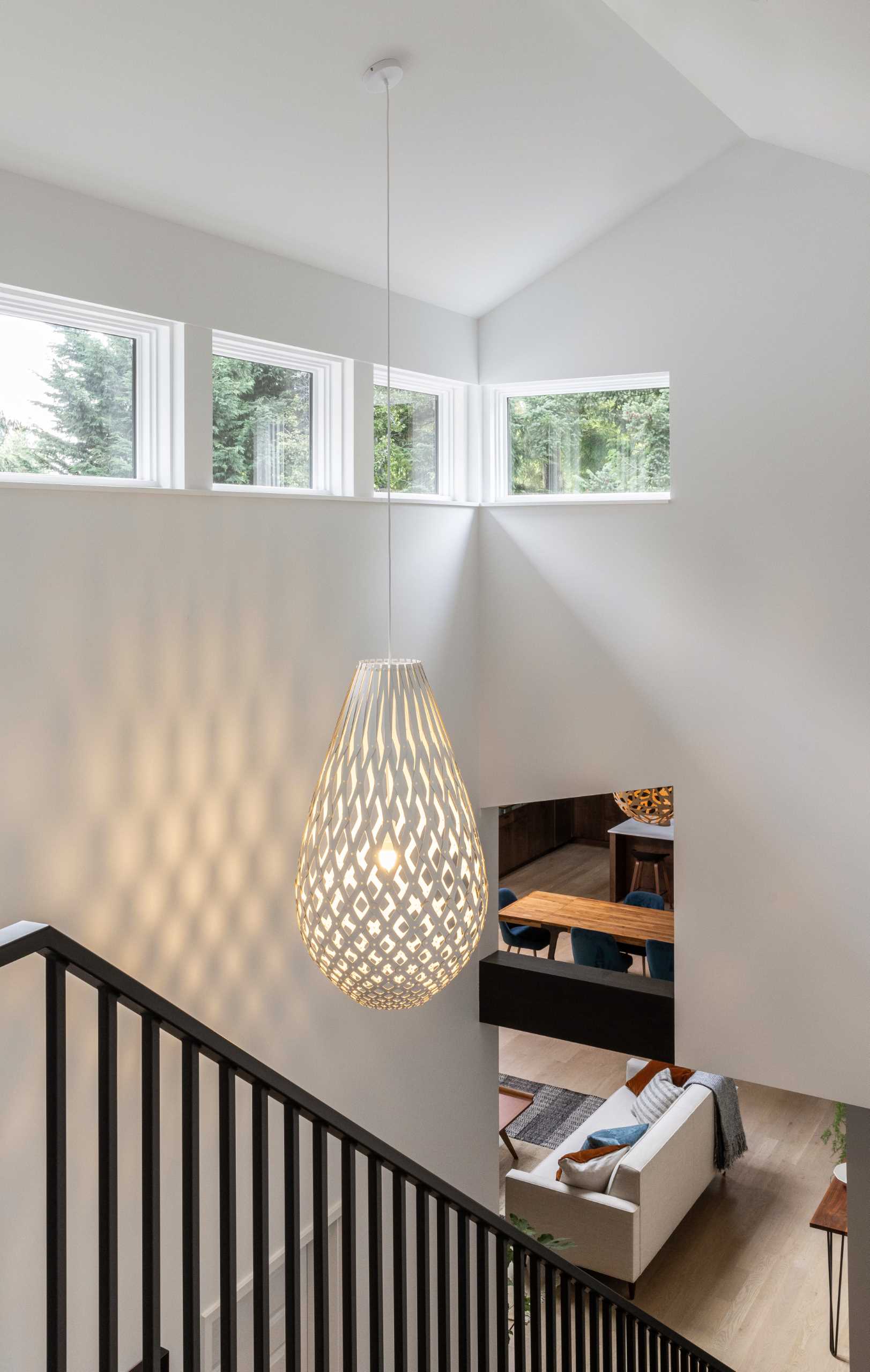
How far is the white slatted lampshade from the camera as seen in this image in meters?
2.88

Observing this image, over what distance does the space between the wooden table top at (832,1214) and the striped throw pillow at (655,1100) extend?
54.5 inches

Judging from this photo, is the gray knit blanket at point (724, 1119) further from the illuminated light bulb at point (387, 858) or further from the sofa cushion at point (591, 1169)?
the illuminated light bulb at point (387, 858)

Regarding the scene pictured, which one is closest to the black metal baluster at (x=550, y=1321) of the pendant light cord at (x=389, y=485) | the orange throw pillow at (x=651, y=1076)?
the pendant light cord at (x=389, y=485)

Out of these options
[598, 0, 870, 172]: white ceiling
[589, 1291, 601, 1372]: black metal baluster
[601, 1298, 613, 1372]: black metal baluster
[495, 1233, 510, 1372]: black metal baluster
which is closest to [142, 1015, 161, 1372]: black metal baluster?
[495, 1233, 510, 1372]: black metal baluster

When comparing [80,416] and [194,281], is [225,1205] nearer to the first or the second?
[80,416]

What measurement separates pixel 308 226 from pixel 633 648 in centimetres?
237

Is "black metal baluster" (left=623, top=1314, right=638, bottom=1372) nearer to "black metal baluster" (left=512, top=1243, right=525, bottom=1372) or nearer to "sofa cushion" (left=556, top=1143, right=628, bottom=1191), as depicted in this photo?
"black metal baluster" (left=512, top=1243, right=525, bottom=1372)

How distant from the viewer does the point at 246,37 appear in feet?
9.60

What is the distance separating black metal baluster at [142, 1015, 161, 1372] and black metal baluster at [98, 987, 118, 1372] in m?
0.05

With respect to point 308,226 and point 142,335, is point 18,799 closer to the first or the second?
point 142,335

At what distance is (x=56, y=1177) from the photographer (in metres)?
1.59

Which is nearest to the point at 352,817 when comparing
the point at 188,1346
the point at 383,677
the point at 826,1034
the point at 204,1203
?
the point at 383,677

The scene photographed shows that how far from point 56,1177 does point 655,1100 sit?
6.53 meters

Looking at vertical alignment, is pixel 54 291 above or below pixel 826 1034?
above
